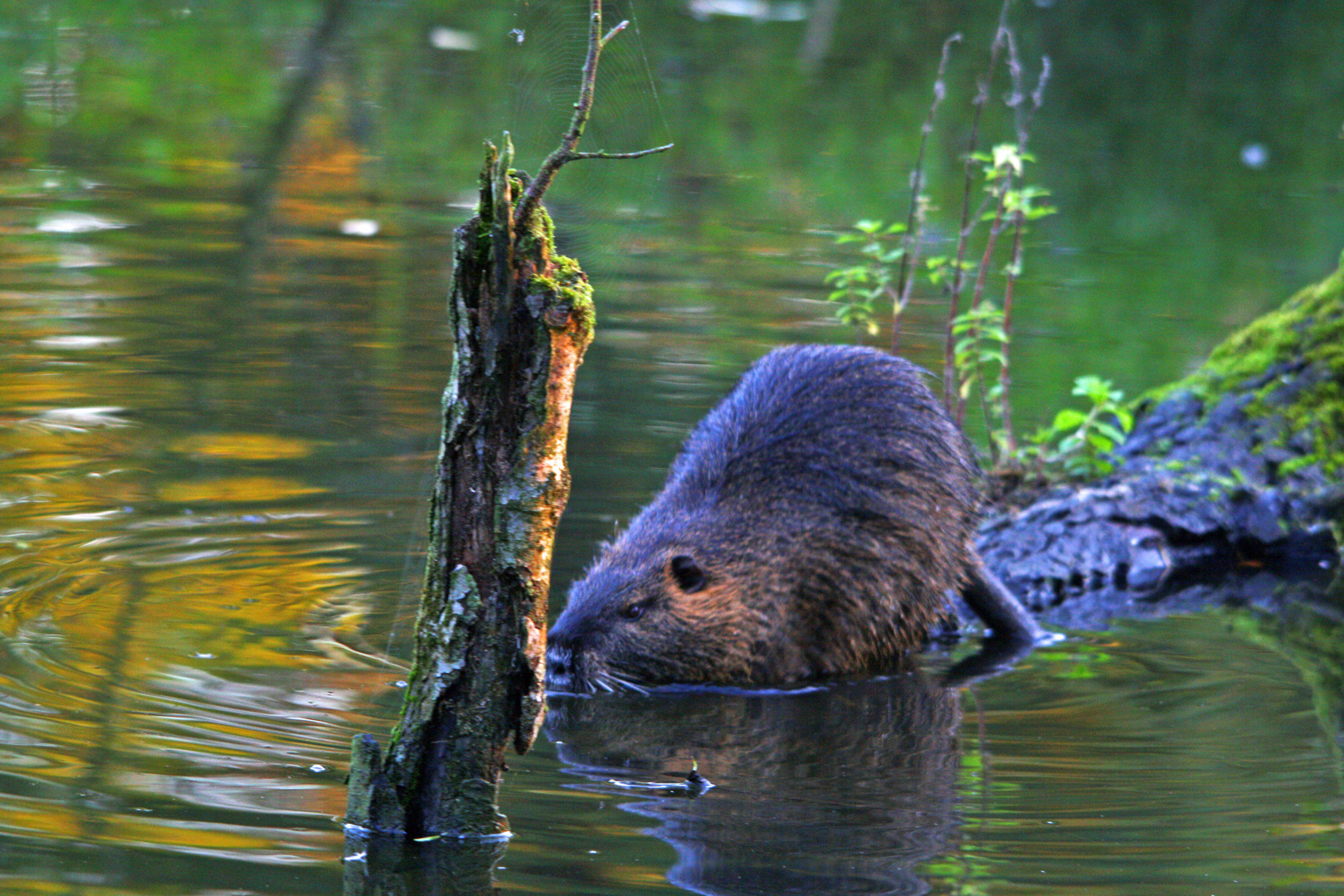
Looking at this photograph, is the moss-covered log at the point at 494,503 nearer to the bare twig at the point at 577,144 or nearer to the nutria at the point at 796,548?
the bare twig at the point at 577,144

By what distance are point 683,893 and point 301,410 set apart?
3915 mm

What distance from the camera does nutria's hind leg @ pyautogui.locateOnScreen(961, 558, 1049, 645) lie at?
515 centimetres

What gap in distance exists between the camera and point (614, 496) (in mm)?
5930

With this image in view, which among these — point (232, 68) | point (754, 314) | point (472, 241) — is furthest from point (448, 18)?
point (472, 241)

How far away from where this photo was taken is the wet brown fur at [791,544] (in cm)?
466

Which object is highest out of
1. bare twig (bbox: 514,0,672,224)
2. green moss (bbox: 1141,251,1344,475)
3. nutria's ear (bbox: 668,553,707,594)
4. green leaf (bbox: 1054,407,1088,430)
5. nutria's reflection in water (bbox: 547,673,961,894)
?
bare twig (bbox: 514,0,672,224)

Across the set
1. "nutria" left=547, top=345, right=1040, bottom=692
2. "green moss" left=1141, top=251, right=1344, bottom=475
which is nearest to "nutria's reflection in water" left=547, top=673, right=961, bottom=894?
"nutria" left=547, top=345, right=1040, bottom=692

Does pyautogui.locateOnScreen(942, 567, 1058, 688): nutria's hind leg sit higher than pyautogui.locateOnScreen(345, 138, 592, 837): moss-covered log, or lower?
lower

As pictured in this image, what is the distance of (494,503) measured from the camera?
296 centimetres

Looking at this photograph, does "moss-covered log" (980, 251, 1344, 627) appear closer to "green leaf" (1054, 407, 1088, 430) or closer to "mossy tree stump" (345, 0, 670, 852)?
"green leaf" (1054, 407, 1088, 430)

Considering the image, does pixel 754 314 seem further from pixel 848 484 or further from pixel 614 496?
pixel 848 484

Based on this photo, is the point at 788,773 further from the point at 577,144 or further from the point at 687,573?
the point at 577,144

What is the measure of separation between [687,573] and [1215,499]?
240 cm

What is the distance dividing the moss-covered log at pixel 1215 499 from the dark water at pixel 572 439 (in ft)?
1.69
